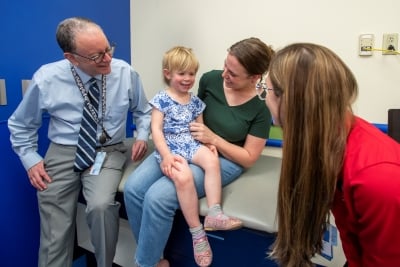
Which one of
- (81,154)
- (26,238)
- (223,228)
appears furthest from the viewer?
(26,238)

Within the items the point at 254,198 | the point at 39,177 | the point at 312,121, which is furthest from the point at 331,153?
the point at 39,177

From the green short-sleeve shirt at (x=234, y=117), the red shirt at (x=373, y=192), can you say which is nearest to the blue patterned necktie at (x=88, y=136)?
the green short-sleeve shirt at (x=234, y=117)

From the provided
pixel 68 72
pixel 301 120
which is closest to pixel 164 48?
pixel 68 72

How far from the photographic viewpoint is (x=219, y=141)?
4.85 feet

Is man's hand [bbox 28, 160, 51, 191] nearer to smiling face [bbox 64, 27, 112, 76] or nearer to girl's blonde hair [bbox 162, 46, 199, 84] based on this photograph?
smiling face [bbox 64, 27, 112, 76]

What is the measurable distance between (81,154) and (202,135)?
60 cm

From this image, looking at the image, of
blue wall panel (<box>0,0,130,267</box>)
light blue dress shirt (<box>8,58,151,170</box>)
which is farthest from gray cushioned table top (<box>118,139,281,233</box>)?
blue wall panel (<box>0,0,130,267</box>)

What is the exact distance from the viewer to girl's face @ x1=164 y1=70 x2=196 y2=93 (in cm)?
149

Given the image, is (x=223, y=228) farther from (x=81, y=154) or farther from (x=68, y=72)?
(x=68, y=72)

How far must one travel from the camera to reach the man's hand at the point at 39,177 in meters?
1.52

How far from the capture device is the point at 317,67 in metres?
0.73

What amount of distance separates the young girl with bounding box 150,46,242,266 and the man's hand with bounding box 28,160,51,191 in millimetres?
550

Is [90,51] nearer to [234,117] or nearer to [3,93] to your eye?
[3,93]

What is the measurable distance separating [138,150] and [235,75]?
651 millimetres
